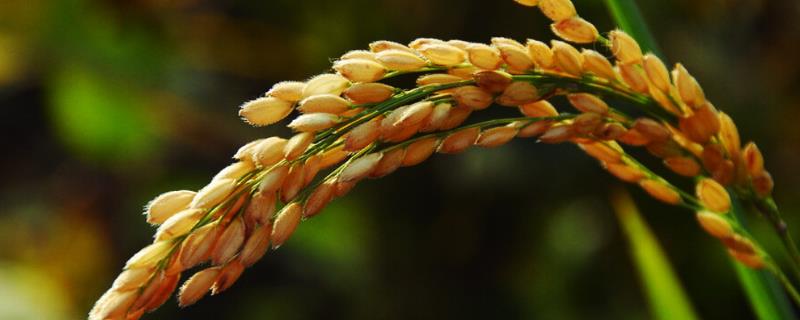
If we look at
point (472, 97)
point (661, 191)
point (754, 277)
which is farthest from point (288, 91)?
point (754, 277)

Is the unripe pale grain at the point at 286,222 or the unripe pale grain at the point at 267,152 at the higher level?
the unripe pale grain at the point at 267,152

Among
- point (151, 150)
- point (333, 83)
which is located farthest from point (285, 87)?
point (151, 150)

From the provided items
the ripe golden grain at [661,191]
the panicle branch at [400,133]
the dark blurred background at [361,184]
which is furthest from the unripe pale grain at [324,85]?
the dark blurred background at [361,184]

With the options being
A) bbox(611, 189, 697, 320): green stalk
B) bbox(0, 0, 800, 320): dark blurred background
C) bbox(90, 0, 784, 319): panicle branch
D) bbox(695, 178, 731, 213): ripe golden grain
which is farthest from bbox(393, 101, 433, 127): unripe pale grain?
bbox(0, 0, 800, 320): dark blurred background

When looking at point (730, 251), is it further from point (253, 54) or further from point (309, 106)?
point (253, 54)

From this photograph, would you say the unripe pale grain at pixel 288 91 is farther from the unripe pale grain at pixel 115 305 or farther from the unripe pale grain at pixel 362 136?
the unripe pale grain at pixel 115 305

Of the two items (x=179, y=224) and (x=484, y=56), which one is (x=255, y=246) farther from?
(x=484, y=56)

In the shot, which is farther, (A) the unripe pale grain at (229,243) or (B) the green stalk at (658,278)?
(B) the green stalk at (658,278)
